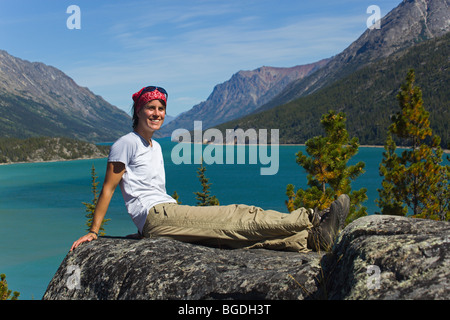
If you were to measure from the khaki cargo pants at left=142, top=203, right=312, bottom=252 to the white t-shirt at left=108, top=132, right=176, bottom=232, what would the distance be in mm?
170

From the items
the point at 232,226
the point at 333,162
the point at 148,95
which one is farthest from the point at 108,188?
the point at 333,162

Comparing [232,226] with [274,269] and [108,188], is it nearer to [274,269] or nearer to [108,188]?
[274,269]

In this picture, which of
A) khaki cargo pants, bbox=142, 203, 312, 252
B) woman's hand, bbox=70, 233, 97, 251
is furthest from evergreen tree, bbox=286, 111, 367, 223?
woman's hand, bbox=70, 233, 97, 251

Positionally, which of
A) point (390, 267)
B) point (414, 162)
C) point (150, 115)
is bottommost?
point (414, 162)

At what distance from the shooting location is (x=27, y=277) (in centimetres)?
5034

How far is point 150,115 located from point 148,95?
0.95ft

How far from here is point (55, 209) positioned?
296 ft

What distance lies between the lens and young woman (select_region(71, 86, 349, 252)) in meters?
5.42

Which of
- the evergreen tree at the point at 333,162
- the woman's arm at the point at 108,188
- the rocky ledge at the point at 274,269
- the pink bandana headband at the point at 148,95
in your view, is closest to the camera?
the rocky ledge at the point at 274,269

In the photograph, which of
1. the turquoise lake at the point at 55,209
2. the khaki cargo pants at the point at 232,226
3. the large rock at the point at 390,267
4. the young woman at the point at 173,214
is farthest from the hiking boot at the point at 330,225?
the turquoise lake at the point at 55,209

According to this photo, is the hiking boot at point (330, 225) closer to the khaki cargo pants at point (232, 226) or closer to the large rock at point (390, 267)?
the khaki cargo pants at point (232, 226)

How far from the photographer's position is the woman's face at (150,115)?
602 centimetres

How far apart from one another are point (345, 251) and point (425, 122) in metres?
26.4

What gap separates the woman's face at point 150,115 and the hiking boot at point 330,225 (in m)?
2.69
